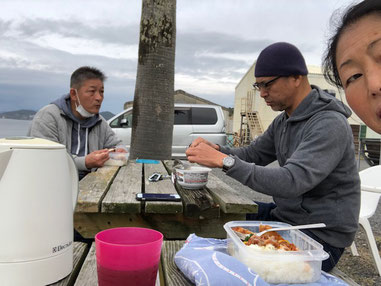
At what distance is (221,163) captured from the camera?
1.82m

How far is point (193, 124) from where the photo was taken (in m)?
10.9

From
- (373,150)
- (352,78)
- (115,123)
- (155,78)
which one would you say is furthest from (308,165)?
(115,123)

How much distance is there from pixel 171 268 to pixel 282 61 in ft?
5.00

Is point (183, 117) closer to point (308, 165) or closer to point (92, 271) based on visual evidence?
point (308, 165)

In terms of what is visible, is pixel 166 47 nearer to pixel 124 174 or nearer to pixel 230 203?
pixel 124 174

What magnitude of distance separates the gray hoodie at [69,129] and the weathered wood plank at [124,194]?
0.64 metres

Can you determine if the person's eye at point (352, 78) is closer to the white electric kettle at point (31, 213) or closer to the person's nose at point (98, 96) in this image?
the white electric kettle at point (31, 213)

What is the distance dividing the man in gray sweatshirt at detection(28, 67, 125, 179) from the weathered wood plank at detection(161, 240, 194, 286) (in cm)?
173

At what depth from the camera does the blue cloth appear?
86cm

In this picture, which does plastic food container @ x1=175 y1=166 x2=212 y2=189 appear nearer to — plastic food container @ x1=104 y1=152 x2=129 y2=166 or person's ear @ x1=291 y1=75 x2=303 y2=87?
person's ear @ x1=291 y1=75 x2=303 y2=87

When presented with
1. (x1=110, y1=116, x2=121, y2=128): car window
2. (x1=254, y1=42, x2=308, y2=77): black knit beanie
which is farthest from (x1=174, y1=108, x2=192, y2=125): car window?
(x1=254, y1=42, x2=308, y2=77): black knit beanie

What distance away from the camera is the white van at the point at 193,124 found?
10590 millimetres

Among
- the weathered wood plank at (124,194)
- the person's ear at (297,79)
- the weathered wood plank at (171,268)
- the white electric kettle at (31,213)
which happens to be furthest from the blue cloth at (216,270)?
the person's ear at (297,79)

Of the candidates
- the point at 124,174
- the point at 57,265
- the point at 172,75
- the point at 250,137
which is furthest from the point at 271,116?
the point at 57,265
